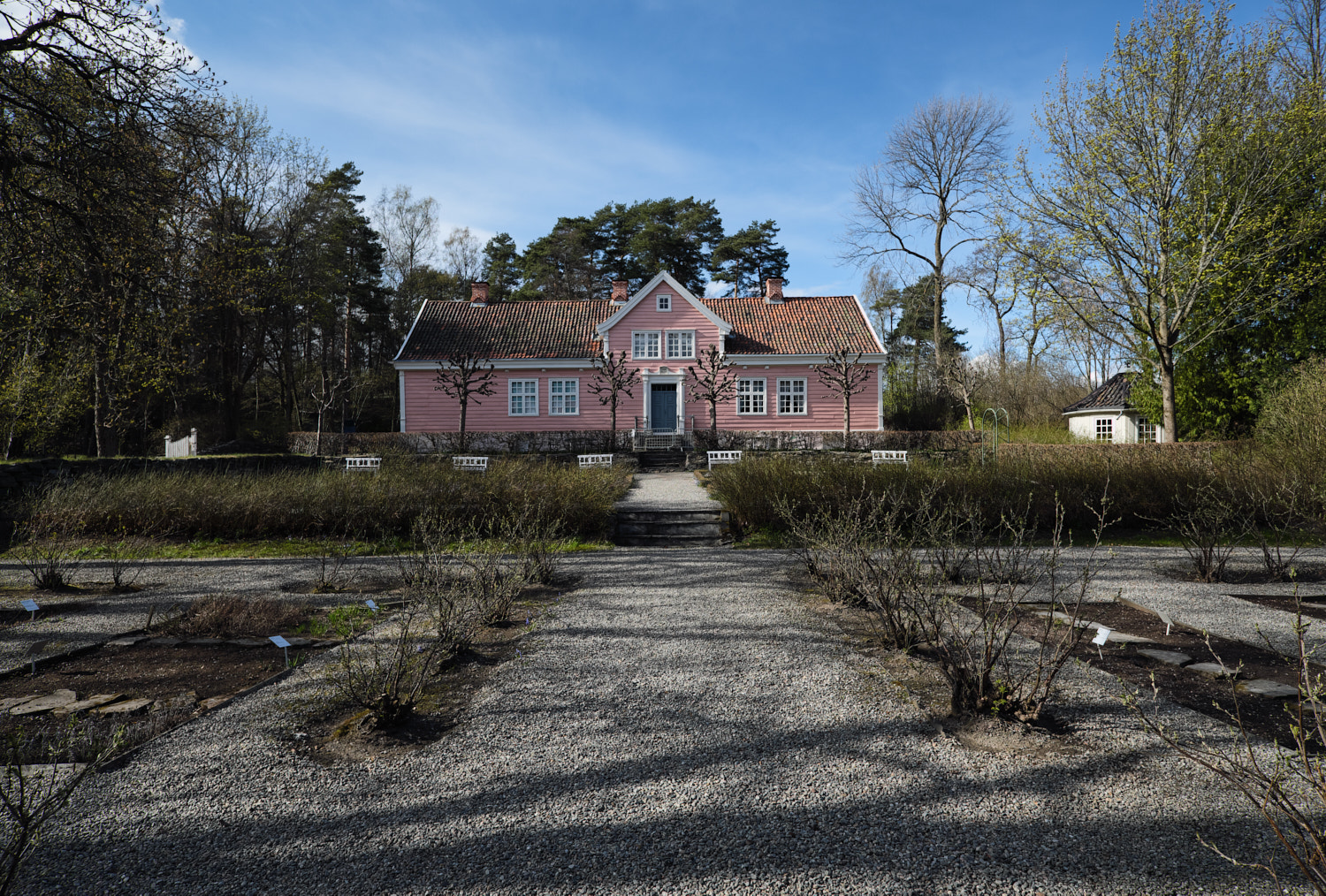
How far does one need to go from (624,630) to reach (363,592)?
2951mm

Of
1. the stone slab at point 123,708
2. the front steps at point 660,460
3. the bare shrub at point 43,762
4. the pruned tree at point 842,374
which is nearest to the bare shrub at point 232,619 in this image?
the stone slab at point 123,708

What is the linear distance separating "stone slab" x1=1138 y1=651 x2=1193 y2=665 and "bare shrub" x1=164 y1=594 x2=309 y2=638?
6251 millimetres

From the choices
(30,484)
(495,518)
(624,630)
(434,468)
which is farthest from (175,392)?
(624,630)

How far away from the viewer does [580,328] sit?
27.2m

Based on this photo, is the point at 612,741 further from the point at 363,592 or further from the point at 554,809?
the point at 363,592

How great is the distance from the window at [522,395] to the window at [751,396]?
7.76 meters

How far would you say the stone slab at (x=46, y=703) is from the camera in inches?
144

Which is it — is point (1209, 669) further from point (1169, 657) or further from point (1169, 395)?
point (1169, 395)

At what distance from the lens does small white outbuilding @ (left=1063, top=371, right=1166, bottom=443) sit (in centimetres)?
2336

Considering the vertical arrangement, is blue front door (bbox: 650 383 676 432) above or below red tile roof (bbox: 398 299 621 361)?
below

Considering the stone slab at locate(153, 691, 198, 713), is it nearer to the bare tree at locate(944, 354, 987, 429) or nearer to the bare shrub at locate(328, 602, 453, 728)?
the bare shrub at locate(328, 602, 453, 728)

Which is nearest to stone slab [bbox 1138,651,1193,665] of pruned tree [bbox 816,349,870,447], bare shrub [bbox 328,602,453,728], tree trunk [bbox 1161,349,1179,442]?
bare shrub [bbox 328,602,453,728]

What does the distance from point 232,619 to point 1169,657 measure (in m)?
6.75

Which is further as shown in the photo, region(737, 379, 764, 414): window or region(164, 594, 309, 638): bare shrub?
region(737, 379, 764, 414): window
